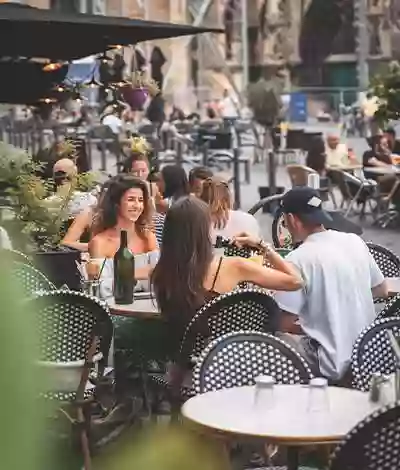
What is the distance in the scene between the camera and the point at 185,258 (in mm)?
5273

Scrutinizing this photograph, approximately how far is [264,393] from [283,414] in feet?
0.40

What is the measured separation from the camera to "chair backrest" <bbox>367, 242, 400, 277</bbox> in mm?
7016

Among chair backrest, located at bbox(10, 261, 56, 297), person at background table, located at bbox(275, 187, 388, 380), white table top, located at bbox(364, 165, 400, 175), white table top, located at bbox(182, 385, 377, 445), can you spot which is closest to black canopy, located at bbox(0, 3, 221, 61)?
person at background table, located at bbox(275, 187, 388, 380)

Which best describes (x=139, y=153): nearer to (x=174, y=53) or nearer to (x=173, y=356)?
(x=173, y=356)

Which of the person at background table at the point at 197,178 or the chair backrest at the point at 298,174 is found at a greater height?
the person at background table at the point at 197,178

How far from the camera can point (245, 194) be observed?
19312mm

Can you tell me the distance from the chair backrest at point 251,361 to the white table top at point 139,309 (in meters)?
Result: 1.28

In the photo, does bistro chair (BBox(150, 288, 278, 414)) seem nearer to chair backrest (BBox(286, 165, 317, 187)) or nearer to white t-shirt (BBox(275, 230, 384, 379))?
white t-shirt (BBox(275, 230, 384, 379))

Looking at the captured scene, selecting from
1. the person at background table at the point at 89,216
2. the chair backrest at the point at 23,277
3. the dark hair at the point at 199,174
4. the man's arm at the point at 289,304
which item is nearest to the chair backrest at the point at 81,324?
the man's arm at the point at 289,304

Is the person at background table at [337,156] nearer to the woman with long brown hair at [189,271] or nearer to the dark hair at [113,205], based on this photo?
the dark hair at [113,205]

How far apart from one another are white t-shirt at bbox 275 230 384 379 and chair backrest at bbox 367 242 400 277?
1739mm

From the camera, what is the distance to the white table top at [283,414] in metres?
3.59

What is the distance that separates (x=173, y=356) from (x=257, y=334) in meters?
1.30

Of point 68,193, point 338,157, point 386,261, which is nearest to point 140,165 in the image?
point 68,193
